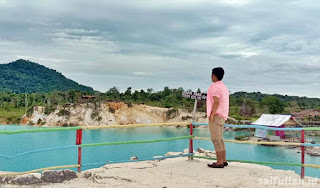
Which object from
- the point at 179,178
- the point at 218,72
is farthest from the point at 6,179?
the point at 218,72

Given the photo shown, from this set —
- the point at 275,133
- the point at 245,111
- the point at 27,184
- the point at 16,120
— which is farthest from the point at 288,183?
the point at 16,120

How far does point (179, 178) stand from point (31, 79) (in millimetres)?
141537

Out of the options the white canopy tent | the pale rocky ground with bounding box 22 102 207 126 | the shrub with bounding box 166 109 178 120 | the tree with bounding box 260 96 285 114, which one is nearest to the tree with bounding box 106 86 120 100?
the pale rocky ground with bounding box 22 102 207 126

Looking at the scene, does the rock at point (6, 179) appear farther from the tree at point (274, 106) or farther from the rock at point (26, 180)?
the tree at point (274, 106)

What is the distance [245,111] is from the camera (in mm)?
56062

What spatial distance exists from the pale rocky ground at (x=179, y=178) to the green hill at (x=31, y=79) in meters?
116

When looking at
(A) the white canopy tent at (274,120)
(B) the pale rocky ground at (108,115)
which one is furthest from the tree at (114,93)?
(A) the white canopy tent at (274,120)

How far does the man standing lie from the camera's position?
477 cm

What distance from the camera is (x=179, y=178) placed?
15.0 feet

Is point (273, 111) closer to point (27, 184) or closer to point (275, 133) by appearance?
point (275, 133)

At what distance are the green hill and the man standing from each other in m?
116

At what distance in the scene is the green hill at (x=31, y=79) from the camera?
12236cm

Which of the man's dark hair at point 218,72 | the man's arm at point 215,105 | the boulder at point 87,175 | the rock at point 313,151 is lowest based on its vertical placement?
the rock at point 313,151

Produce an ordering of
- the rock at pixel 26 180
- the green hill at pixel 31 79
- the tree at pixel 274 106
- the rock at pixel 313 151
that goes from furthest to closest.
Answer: the green hill at pixel 31 79, the tree at pixel 274 106, the rock at pixel 313 151, the rock at pixel 26 180
